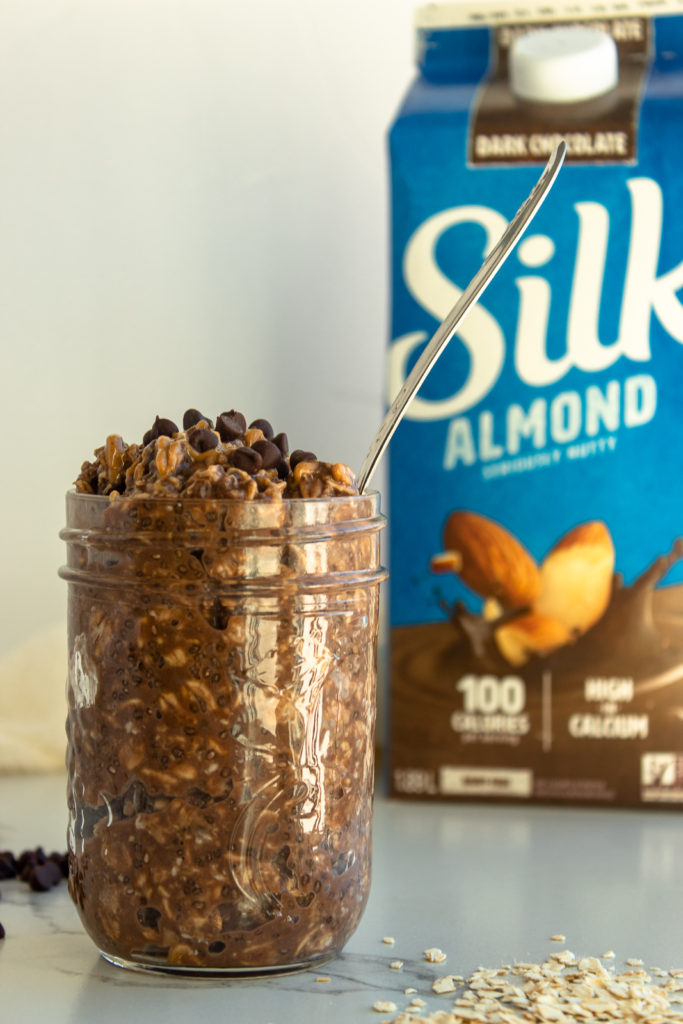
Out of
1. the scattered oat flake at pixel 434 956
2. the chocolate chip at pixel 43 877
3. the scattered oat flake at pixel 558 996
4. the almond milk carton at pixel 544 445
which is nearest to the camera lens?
the scattered oat flake at pixel 558 996

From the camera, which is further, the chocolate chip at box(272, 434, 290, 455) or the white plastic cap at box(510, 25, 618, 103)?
the white plastic cap at box(510, 25, 618, 103)

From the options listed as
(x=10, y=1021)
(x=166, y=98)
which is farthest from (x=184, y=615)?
(x=166, y=98)

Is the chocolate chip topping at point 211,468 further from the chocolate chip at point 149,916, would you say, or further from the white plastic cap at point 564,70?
the white plastic cap at point 564,70

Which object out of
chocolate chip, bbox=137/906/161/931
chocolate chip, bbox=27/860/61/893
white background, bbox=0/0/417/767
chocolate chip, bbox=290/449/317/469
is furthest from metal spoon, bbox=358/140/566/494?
white background, bbox=0/0/417/767

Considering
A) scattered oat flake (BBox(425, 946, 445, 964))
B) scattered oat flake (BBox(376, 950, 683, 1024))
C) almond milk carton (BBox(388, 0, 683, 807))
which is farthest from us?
almond milk carton (BBox(388, 0, 683, 807))

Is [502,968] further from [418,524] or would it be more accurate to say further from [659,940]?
[418,524]

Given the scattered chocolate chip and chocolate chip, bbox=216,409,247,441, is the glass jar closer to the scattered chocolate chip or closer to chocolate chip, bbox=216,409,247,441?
chocolate chip, bbox=216,409,247,441

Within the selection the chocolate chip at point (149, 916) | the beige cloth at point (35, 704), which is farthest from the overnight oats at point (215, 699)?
the beige cloth at point (35, 704)
